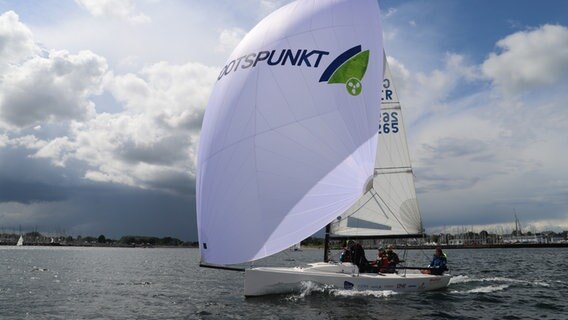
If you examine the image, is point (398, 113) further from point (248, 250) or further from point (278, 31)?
point (248, 250)

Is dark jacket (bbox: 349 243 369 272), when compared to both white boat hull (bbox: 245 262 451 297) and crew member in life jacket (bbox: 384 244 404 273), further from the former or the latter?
crew member in life jacket (bbox: 384 244 404 273)

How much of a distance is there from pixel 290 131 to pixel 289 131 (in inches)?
1.1

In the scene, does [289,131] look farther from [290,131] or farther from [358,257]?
[358,257]

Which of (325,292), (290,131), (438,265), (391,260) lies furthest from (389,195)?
(290,131)

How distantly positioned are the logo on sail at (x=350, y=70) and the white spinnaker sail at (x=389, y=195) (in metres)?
6.34

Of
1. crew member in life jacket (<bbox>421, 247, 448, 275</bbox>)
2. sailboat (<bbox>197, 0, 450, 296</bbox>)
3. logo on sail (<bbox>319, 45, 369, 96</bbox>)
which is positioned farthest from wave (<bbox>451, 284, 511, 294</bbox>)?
logo on sail (<bbox>319, 45, 369, 96</bbox>)

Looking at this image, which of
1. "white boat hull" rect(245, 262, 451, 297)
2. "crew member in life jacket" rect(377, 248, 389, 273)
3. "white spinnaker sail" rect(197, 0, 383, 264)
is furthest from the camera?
"crew member in life jacket" rect(377, 248, 389, 273)

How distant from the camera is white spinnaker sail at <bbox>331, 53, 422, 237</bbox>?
2028 centimetres

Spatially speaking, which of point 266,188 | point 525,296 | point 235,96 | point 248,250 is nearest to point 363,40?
point 235,96

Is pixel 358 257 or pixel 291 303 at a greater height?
pixel 358 257

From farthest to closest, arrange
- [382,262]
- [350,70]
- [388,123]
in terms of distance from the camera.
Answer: [388,123] → [382,262] → [350,70]

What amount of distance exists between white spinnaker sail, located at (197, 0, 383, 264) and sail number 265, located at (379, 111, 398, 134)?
715cm

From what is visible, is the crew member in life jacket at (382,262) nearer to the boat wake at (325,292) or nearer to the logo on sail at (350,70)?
the boat wake at (325,292)

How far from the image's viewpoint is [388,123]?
2245 cm
